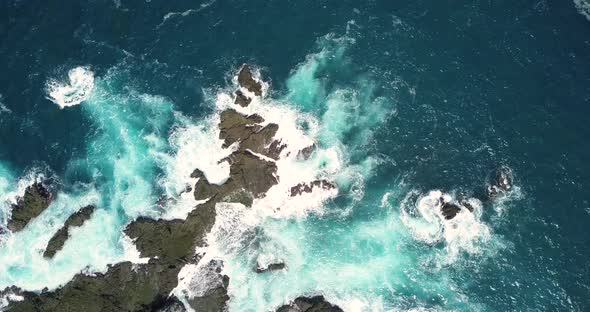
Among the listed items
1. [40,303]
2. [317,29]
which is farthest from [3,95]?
[317,29]

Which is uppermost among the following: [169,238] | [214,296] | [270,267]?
[270,267]

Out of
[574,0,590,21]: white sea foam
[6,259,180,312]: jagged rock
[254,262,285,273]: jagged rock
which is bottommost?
[6,259,180,312]: jagged rock

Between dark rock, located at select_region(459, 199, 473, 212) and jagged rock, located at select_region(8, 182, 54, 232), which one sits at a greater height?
dark rock, located at select_region(459, 199, 473, 212)

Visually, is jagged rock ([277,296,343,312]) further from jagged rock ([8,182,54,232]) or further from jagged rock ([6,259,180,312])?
jagged rock ([8,182,54,232])

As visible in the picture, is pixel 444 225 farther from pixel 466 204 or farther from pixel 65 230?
pixel 65 230

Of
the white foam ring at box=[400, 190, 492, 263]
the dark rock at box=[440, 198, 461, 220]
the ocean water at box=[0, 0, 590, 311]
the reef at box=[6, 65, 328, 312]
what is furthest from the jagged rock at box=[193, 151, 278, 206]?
the dark rock at box=[440, 198, 461, 220]

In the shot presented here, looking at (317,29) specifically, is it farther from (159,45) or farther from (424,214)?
(424,214)

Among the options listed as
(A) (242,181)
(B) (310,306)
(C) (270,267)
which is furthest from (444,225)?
(A) (242,181)
